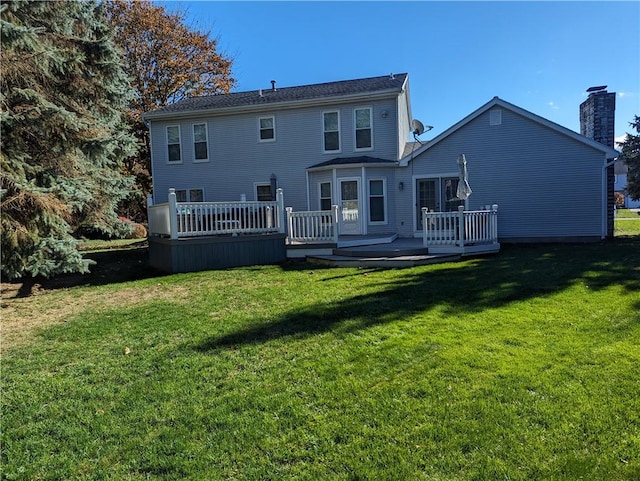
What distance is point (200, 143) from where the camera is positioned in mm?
16250

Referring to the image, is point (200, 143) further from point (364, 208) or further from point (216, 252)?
point (216, 252)

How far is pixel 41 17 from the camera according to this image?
8.97m

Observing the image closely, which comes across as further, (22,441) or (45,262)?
(45,262)

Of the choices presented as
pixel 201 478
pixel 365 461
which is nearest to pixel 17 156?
pixel 201 478

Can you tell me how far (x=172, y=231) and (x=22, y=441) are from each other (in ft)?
23.9

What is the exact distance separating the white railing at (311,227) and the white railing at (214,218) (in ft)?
2.08

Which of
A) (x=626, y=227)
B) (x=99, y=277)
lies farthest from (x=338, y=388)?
(x=626, y=227)

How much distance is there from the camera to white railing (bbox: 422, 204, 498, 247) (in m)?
10.2

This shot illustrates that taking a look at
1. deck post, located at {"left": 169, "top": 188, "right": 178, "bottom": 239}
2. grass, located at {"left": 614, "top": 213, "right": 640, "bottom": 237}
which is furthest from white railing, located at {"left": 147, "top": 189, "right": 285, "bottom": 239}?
grass, located at {"left": 614, "top": 213, "right": 640, "bottom": 237}

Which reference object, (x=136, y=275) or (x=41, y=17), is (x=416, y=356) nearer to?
(x=136, y=275)

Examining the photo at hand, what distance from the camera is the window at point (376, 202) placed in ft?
46.3

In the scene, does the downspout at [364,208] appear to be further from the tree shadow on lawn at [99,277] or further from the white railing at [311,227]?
the tree shadow on lawn at [99,277]

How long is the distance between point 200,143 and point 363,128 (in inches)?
251

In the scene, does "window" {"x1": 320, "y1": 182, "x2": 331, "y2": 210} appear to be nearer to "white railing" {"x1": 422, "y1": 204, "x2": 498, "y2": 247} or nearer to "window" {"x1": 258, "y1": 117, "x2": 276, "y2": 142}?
"window" {"x1": 258, "y1": 117, "x2": 276, "y2": 142}
